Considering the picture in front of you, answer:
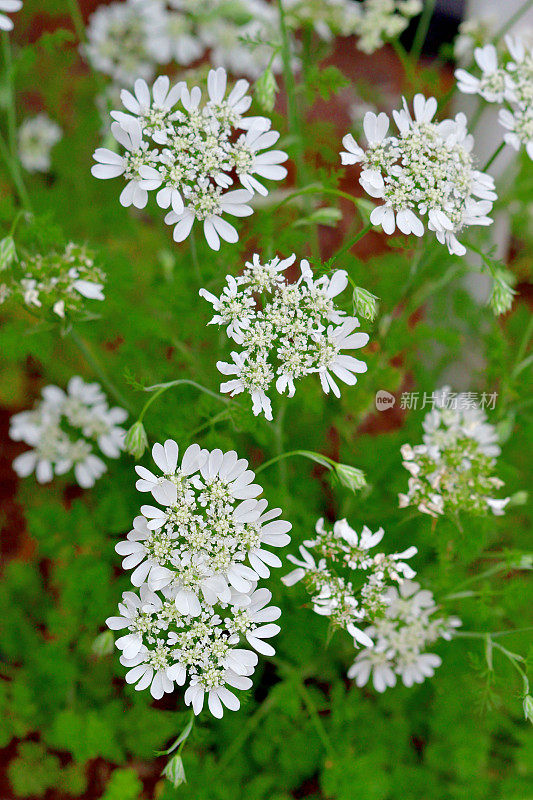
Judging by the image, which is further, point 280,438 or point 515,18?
point 515,18

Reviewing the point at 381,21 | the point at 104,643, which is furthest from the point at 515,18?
the point at 104,643

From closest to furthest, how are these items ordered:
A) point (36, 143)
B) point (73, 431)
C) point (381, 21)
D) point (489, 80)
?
point (489, 80) → point (381, 21) → point (73, 431) → point (36, 143)

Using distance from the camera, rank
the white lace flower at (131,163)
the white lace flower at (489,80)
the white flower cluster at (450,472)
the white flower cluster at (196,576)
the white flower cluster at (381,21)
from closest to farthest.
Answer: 1. the white flower cluster at (196,576)
2. the white lace flower at (131,163)
3. the white flower cluster at (450,472)
4. the white lace flower at (489,80)
5. the white flower cluster at (381,21)

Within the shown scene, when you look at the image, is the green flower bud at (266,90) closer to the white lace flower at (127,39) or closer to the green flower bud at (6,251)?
the green flower bud at (6,251)

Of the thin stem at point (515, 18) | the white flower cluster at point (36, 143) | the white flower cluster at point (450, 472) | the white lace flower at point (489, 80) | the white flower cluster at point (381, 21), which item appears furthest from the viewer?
the white flower cluster at point (36, 143)

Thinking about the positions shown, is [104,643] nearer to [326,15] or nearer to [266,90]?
[266,90]

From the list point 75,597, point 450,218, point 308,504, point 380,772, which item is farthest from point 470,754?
point 450,218

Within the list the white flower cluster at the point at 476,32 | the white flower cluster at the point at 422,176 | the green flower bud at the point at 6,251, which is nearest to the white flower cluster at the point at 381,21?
the white flower cluster at the point at 476,32
